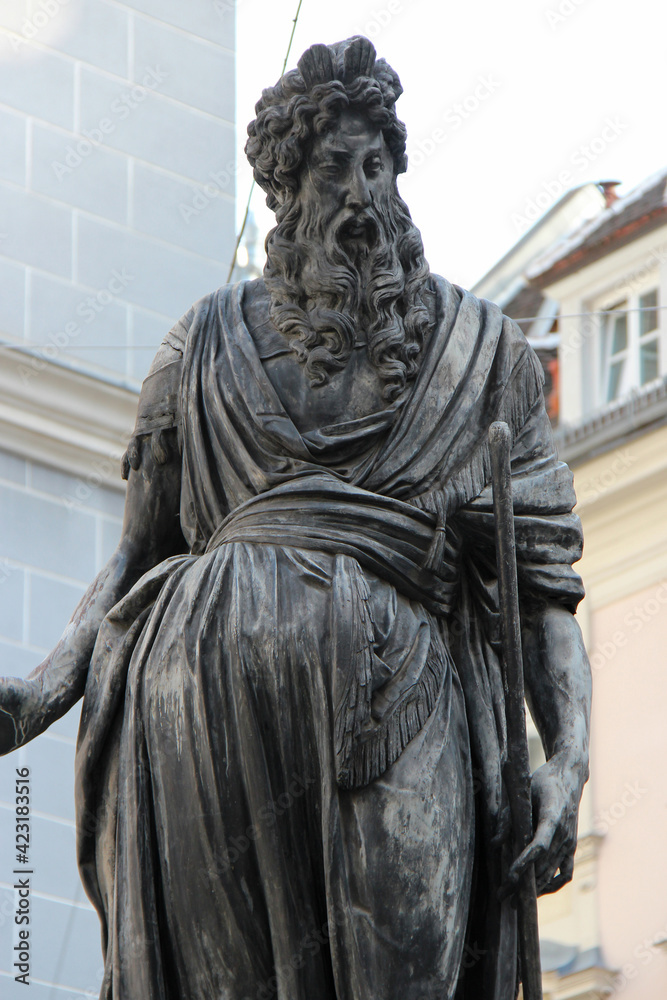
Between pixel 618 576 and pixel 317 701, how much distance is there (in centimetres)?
1745

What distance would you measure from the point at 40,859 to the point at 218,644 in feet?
25.6

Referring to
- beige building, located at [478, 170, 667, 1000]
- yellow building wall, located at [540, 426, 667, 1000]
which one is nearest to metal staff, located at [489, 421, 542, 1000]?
beige building, located at [478, 170, 667, 1000]

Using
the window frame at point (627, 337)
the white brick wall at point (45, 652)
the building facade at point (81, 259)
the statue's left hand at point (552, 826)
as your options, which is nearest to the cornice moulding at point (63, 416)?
the building facade at point (81, 259)

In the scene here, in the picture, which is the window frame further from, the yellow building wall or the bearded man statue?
the bearded man statue

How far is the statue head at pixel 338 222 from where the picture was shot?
4645mm

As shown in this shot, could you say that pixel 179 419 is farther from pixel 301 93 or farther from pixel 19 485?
pixel 19 485

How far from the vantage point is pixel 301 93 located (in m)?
4.68

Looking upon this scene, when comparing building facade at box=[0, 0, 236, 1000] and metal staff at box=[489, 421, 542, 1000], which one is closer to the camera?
metal staff at box=[489, 421, 542, 1000]

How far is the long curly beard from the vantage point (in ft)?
15.2

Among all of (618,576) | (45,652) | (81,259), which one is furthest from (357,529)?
(618,576)

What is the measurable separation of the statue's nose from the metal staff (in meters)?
0.78

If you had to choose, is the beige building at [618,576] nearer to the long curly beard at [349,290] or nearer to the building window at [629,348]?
the building window at [629,348]

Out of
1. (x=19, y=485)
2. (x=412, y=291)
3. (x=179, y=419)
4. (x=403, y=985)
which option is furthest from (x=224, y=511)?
(x=19, y=485)

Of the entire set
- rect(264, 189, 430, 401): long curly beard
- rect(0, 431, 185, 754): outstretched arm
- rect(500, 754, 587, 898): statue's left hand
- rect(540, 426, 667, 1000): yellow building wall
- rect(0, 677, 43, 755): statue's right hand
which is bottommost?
rect(540, 426, 667, 1000): yellow building wall
